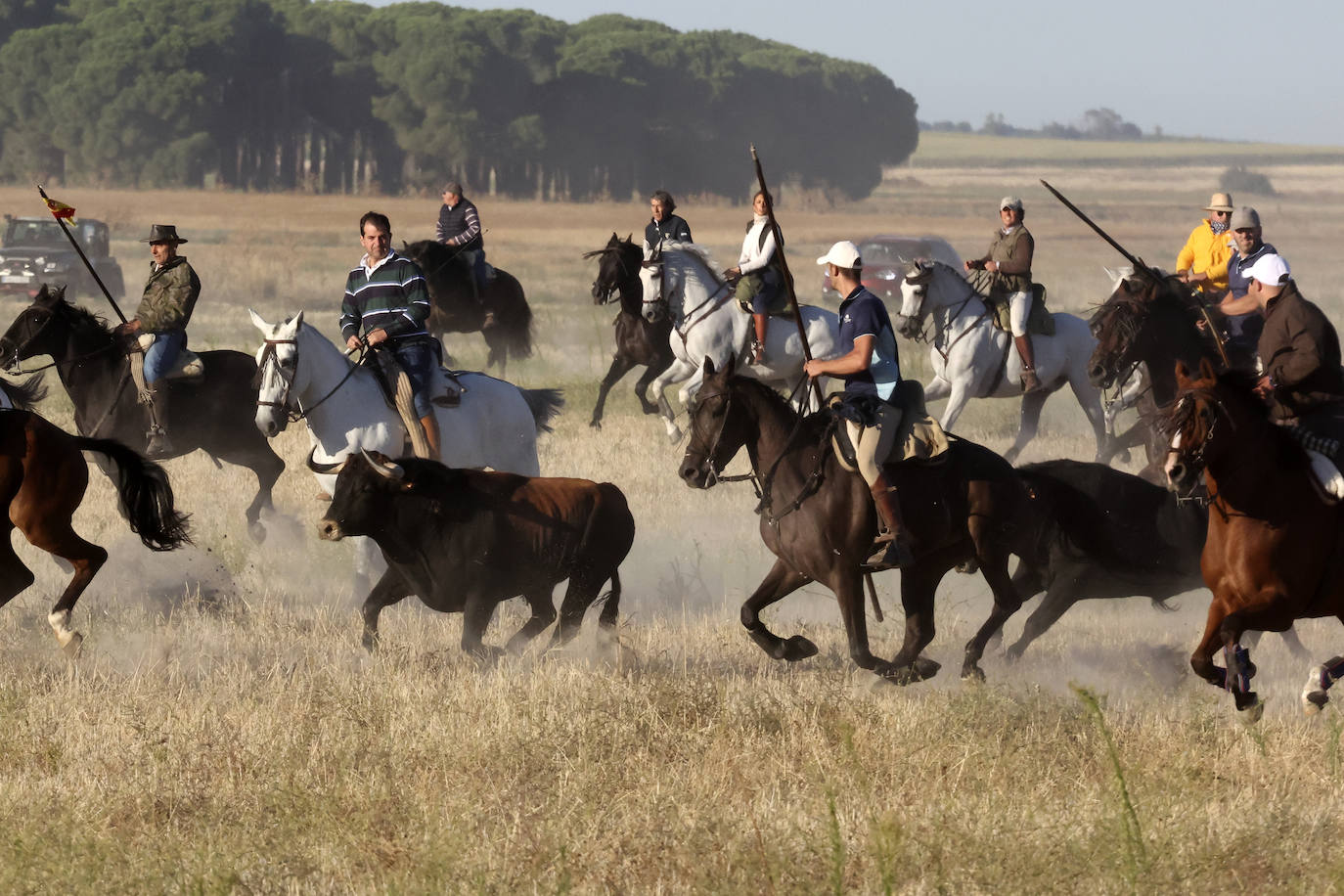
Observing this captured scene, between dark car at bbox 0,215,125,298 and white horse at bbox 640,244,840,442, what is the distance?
17.6 m

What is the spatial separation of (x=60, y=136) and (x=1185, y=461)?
289 feet

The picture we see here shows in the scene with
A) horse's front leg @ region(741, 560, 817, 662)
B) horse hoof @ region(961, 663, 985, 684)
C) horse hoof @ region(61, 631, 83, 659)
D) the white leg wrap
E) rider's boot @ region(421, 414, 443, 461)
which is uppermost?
the white leg wrap

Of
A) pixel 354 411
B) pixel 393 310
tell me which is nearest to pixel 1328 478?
pixel 393 310

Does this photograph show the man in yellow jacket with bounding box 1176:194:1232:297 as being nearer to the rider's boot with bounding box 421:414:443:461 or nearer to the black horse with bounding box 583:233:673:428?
the black horse with bounding box 583:233:673:428

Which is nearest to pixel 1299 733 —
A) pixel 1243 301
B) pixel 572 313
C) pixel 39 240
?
pixel 1243 301

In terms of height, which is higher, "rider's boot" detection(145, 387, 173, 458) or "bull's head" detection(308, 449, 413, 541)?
"bull's head" detection(308, 449, 413, 541)

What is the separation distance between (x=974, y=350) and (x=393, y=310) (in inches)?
303

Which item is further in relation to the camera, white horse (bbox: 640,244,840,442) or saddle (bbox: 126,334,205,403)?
white horse (bbox: 640,244,840,442)

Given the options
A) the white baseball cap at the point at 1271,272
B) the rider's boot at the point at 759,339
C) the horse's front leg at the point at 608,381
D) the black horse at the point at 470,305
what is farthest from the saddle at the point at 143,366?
the white baseball cap at the point at 1271,272

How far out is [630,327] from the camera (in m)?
19.6

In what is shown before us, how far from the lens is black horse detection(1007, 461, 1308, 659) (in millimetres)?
10703

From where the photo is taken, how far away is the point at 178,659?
10.1 metres

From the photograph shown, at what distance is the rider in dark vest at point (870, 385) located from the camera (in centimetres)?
925

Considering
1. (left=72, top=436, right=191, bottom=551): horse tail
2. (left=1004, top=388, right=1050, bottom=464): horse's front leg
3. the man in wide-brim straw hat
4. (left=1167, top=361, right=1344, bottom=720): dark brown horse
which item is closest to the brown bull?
(left=72, top=436, right=191, bottom=551): horse tail
